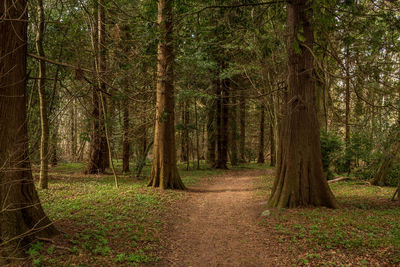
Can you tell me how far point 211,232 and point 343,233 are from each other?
2967mm

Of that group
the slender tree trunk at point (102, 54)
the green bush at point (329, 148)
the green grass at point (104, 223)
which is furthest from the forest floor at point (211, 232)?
the slender tree trunk at point (102, 54)

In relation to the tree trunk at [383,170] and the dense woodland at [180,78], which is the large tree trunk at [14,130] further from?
the tree trunk at [383,170]

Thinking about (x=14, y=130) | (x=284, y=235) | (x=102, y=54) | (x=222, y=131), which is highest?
(x=102, y=54)

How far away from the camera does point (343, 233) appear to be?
5.53m

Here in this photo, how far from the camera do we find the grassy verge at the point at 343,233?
470cm

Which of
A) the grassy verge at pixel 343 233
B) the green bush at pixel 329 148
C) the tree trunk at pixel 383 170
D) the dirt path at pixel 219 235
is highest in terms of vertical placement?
the green bush at pixel 329 148

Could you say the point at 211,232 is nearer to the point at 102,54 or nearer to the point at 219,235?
the point at 219,235

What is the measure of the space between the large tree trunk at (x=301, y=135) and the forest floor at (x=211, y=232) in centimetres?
54

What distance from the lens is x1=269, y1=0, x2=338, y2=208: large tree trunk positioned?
774 centimetres

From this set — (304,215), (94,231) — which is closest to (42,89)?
(94,231)

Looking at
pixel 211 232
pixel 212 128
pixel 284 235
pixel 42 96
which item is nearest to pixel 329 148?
pixel 284 235

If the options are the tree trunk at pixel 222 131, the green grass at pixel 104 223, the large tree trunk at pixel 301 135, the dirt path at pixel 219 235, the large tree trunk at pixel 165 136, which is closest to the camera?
the green grass at pixel 104 223

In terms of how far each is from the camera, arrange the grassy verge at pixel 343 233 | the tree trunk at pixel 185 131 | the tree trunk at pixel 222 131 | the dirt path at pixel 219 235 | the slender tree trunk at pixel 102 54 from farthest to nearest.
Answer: the tree trunk at pixel 222 131 → the tree trunk at pixel 185 131 → the slender tree trunk at pixel 102 54 → the dirt path at pixel 219 235 → the grassy verge at pixel 343 233

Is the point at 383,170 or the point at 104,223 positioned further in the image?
the point at 383,170
